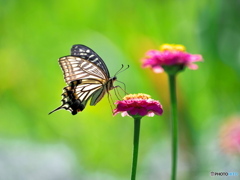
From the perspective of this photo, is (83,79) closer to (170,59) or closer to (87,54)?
(87,54)

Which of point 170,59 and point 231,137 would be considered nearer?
point 170,59

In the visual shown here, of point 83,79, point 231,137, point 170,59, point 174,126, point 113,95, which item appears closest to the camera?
point 174,126

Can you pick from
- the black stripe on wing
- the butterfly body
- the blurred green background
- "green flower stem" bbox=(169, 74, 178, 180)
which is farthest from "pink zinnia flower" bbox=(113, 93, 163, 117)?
the blurred green background

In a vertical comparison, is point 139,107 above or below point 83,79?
below

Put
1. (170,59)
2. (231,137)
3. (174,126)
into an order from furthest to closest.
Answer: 1. (231,137)
2. (170,59)
3. (174,126)

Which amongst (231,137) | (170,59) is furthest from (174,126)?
(231,137)

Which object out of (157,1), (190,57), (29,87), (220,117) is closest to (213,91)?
(220,117)
